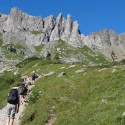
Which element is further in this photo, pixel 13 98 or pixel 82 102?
pixel 82 102

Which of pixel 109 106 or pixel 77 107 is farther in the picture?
pixel 77 107

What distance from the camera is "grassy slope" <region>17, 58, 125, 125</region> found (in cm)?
2216

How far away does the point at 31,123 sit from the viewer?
27.6m

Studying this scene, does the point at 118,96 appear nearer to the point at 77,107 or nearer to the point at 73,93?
the point at 77,107

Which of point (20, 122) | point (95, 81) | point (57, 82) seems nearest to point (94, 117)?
point (20, 122)

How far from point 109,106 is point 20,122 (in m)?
9.16

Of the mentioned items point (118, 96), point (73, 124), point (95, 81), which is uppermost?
point (95, 81)

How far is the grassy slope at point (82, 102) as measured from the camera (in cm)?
2216

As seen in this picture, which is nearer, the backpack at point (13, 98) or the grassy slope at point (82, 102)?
the grassy slope at point (82, 102)

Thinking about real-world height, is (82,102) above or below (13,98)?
below

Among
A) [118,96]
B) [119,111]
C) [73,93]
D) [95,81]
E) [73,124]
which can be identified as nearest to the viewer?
[119,111]

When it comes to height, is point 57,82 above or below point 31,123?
above

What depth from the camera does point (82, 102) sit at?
2980cm

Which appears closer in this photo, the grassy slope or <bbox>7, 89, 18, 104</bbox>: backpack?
the grassy slope
